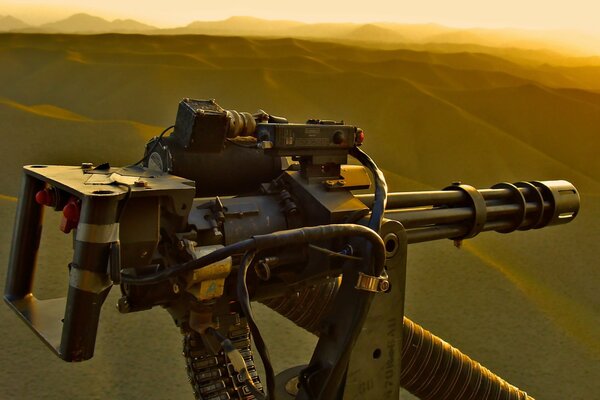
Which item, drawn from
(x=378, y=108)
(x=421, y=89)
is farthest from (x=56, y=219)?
(x=421, y=89)

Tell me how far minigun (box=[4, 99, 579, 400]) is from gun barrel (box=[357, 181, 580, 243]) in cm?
2

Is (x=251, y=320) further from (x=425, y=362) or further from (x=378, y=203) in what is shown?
(x=425, y=362)

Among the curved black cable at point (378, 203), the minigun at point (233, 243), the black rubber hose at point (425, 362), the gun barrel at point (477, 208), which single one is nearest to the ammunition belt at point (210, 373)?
the minigun at point (233, 243)

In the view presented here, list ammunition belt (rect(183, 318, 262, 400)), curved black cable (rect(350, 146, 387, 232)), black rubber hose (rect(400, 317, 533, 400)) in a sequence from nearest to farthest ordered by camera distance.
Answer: curved black cable (rect(350, 146, 387, 232)) < ammunition belt (rect(183, 318, 262, 400)) < black rubber hose (rect(400, 317, 533, 400))

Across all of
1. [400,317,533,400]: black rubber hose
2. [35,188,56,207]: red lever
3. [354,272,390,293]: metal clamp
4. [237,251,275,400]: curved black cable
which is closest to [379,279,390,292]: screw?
[354,272,390,293]: metal clamp

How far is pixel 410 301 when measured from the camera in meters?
6.66

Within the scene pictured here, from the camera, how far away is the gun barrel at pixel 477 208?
295 cm

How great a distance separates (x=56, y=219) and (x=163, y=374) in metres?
3.06

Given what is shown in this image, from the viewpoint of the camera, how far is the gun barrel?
295 centimetres

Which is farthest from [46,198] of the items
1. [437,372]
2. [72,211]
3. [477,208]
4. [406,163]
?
[406,163]

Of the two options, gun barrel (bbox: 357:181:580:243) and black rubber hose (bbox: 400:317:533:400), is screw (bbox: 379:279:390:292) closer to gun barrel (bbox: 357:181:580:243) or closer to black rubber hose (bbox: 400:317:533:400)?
gun barrel (bbox: 357:181:580:243)

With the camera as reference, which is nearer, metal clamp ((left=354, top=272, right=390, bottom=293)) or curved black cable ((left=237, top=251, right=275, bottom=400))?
curved black cable ((left=237, top=251, right=275, bottom=400))

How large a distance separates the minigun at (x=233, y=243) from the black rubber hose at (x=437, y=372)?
0.79 metres

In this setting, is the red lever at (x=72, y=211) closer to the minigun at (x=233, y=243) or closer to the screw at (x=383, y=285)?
the minigun at (x=233, y=243)
